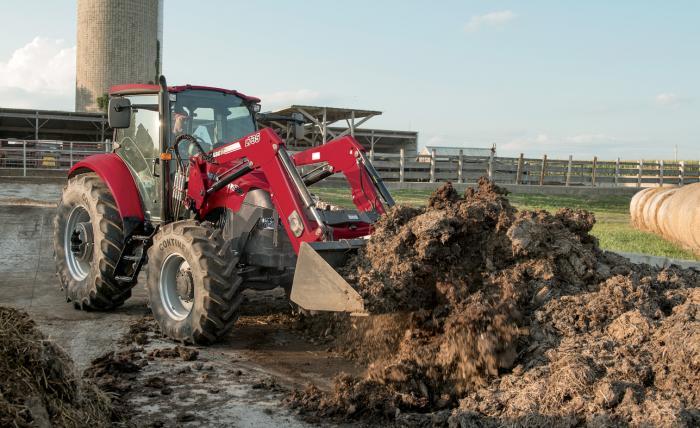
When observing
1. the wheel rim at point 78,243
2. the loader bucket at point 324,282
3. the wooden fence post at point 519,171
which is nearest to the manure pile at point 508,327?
the loader bucket at point 324,282

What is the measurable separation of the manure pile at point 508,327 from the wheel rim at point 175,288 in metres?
1.70

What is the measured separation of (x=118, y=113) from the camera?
7.07 meters

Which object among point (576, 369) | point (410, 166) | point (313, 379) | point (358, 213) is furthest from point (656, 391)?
point (410, 166)

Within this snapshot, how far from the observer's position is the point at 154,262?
267 inches

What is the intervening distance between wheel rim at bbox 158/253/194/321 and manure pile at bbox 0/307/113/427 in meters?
2.43

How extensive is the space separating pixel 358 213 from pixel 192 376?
82.0 inches

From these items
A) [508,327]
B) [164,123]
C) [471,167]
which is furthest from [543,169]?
[508,327]

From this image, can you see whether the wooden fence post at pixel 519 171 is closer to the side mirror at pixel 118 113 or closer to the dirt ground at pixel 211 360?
the dirt ground at pixel 211 360

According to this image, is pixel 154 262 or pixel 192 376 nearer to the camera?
pixel 192 376

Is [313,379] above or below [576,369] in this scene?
below

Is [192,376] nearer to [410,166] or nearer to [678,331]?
[678,331]

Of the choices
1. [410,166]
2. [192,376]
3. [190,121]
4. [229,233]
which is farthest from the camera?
[410,166]

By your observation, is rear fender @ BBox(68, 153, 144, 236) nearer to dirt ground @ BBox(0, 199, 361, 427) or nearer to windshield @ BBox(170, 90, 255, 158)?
windshield @ BBox(170, 90, 255, 158)

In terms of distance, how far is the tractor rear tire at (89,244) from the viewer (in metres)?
7.51
